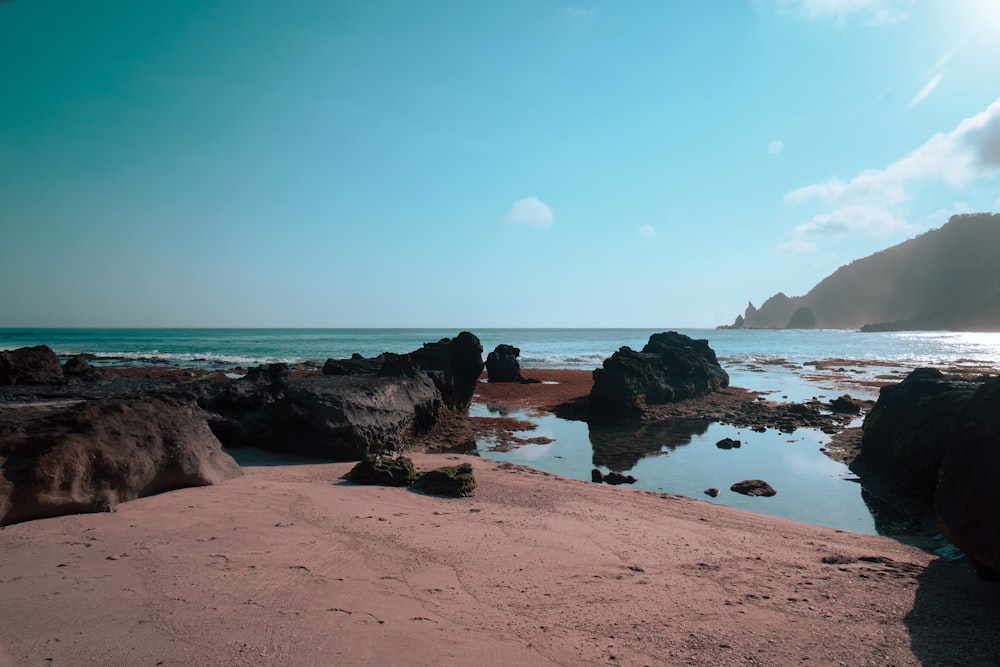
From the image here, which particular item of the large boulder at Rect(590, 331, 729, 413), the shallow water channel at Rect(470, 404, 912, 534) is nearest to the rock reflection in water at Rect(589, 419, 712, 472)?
the shallow water channel at Rect(470, 404, 912, 534)

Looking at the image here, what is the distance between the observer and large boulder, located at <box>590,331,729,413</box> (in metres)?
20.3

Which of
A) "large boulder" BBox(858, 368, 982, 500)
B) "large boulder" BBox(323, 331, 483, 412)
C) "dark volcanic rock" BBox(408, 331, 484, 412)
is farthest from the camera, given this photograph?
"dark volcanic rock" BBox(408, 331, 484, 412)

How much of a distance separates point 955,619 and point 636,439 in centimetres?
1148

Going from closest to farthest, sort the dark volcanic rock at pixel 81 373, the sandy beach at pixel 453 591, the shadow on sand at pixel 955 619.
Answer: the sandy beach at pixel 453 591
the shadow on sand at pixel 955 619
the dark volcanic rock at pixel 81 373

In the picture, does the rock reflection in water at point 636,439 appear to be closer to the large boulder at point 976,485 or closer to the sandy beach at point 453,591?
the sandy beach at point 453,591

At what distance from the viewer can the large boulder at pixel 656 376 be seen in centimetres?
2028

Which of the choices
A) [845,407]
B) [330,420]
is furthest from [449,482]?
[845,407]

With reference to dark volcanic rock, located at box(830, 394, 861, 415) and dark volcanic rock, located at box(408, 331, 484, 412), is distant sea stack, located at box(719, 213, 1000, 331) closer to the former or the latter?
dark volcanic rock, located at box(830, 394, 861, 415)

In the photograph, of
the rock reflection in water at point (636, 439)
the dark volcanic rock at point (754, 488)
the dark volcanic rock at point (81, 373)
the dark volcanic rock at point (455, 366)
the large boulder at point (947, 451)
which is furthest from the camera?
the dark volcanic rock at point (81, 373)

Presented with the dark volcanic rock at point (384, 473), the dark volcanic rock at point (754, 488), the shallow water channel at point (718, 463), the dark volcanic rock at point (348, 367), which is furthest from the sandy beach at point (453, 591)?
the dark volcanic rock at point (348, 367)

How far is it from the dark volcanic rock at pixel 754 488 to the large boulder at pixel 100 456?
9.76 meters

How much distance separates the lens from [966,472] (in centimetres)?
511

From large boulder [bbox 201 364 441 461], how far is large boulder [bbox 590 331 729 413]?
934 centimetres

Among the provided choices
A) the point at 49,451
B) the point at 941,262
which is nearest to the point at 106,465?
the point at 49,451
